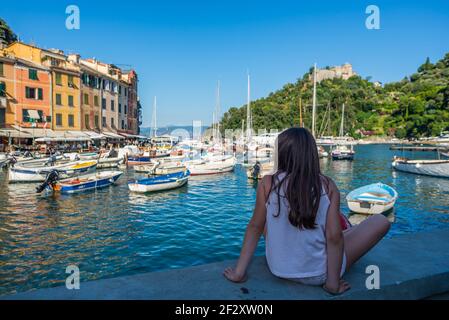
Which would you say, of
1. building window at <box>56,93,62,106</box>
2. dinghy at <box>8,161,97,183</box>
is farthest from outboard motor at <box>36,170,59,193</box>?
building window at <box>56,93,62,106</box>

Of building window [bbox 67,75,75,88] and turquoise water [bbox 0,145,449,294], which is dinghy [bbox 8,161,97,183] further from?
building window [bbox 67,75,75,88]

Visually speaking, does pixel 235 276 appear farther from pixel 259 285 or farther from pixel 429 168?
pixel 429 168

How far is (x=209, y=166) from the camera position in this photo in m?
35.1

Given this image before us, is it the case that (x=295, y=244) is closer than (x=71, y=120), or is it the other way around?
(x=295, y=244)

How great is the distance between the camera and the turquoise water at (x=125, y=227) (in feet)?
36.4

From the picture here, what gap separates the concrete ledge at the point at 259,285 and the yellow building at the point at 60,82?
48.8 meters

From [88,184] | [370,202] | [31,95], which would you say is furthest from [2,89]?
[370,202]

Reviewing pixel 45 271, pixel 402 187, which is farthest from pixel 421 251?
pixel 402 187

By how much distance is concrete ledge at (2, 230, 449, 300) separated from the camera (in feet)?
9.39

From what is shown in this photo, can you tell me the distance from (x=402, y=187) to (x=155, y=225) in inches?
869

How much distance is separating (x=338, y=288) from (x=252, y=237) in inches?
34.9

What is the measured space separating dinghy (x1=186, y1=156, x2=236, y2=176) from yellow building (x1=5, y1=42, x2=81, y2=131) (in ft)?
76.0

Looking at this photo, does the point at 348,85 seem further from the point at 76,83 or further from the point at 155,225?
the point at 155,225
